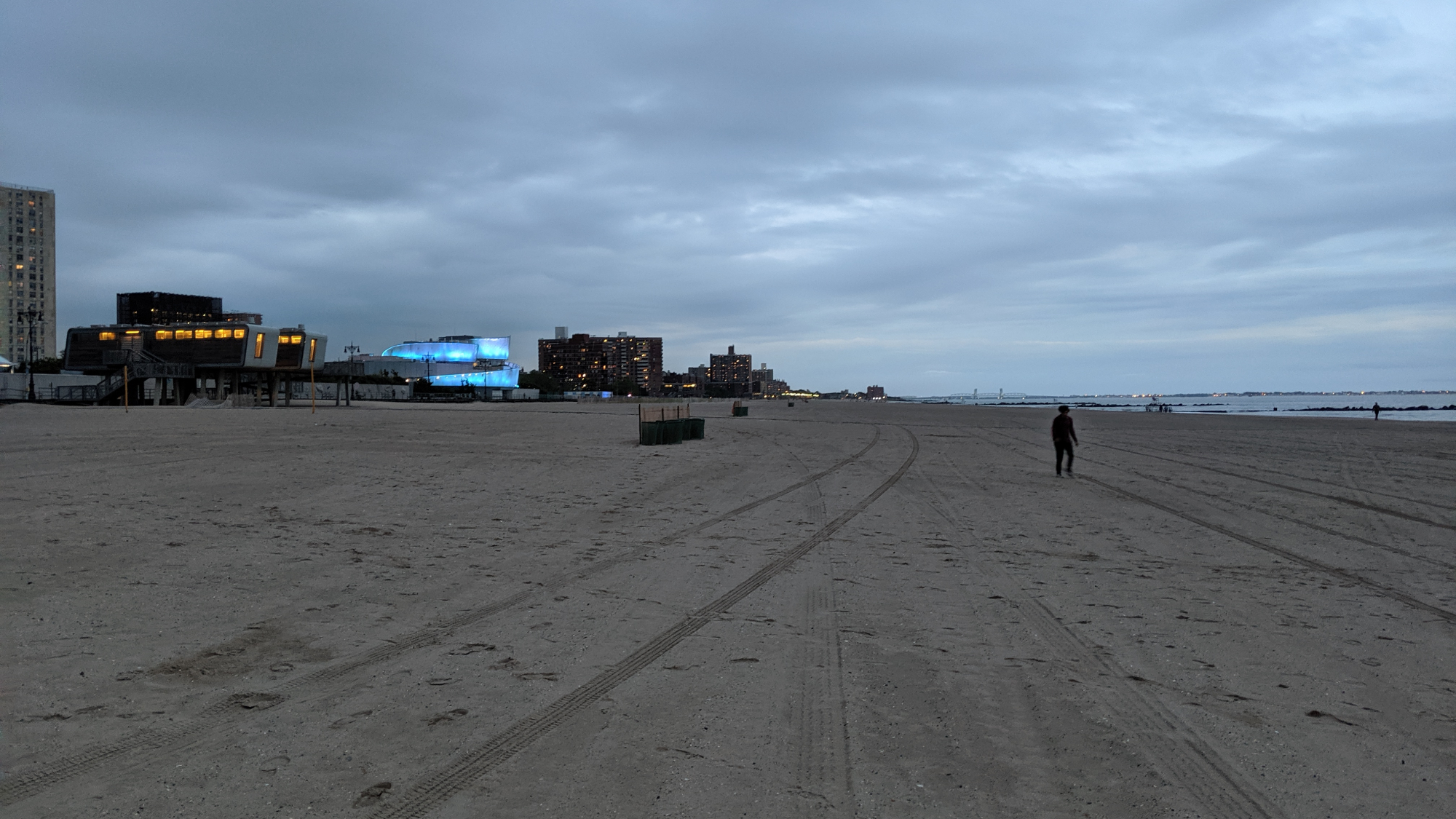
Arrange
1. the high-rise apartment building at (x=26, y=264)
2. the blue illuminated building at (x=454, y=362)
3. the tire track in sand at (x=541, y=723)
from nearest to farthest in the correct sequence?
the tire track in sand at (x=541, y=723) → the blue illuminated building at (x=454, y=362) → the high-rise apartment building at (x=26, y=264)

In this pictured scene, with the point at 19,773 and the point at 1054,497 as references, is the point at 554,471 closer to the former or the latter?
the point at 1054,497

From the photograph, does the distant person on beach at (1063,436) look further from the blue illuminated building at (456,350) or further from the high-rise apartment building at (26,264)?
the high-rise apartment building at (26,264)

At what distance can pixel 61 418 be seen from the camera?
32906 mm

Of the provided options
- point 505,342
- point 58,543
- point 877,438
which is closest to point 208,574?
point 58,543

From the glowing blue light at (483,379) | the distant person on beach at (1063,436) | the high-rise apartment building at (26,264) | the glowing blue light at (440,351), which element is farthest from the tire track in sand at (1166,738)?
the high-rise apartment building at (26,264)

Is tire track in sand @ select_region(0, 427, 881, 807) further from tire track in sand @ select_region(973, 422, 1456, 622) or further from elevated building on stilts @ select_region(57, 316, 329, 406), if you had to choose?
elevated building on stilts @ select_region(57, 316, 329, 406)

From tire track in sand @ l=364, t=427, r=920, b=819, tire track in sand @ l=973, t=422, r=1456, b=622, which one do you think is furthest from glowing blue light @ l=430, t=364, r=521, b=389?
tire track in sand @ l=364, t=427, r=920, b=819

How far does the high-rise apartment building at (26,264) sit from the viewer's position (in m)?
182

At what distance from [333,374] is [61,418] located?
157 feet

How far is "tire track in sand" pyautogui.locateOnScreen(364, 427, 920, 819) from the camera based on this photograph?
3.48 m

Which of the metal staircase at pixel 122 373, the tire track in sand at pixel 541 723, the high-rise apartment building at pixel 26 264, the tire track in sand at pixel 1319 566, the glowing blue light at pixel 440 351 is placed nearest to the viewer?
the tire track in sand at pixel 541 723

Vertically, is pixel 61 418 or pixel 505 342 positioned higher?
pixel 505 342

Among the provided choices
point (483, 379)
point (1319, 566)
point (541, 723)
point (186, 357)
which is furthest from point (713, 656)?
point (483, 379)

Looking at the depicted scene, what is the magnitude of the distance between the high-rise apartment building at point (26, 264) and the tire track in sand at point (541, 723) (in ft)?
780
